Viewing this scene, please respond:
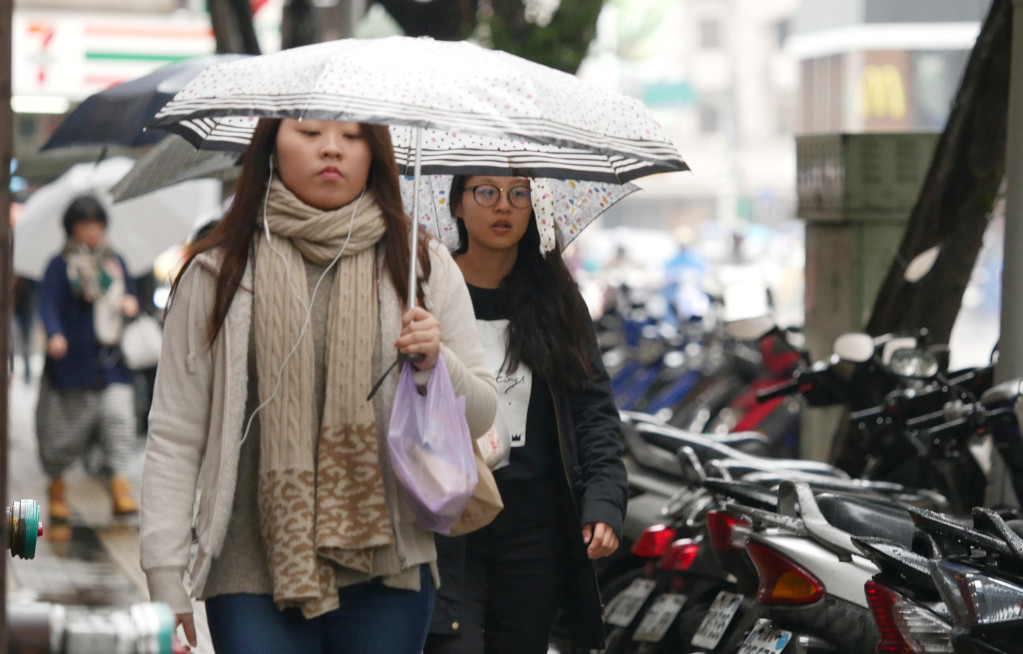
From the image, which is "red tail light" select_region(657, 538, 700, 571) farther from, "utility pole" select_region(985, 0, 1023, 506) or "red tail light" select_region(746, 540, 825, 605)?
"utility pole" select_region(985, 0, 1023, 506)

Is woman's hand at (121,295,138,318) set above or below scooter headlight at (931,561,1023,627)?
below

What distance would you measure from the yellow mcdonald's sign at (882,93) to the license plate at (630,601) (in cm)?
4689

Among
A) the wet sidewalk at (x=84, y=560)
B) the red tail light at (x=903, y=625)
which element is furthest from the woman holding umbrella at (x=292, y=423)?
the wet sidewalk at (x=84, y=560)

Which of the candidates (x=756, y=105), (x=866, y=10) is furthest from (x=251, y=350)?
(x=756, y=105)

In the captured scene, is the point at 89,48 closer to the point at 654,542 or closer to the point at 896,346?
the point at 896,346

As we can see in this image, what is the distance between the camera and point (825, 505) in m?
4.17

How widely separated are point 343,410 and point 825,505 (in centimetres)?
167

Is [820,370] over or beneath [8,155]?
beneath

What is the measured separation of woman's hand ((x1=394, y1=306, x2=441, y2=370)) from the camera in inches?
119

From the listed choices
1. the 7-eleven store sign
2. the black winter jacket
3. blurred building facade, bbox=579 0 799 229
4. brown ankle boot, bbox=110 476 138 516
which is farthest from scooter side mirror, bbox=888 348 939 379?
blurred building facade, bbox=579 0 799 229

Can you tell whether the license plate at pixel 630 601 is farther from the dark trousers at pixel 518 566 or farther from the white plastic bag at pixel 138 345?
the white plastic bag at pixel 138 345

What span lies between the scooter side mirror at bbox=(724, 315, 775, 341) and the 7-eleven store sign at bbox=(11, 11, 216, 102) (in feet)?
43.6

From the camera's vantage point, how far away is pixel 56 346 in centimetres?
949

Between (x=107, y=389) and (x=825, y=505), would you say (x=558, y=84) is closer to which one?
(x=825, y=505)
